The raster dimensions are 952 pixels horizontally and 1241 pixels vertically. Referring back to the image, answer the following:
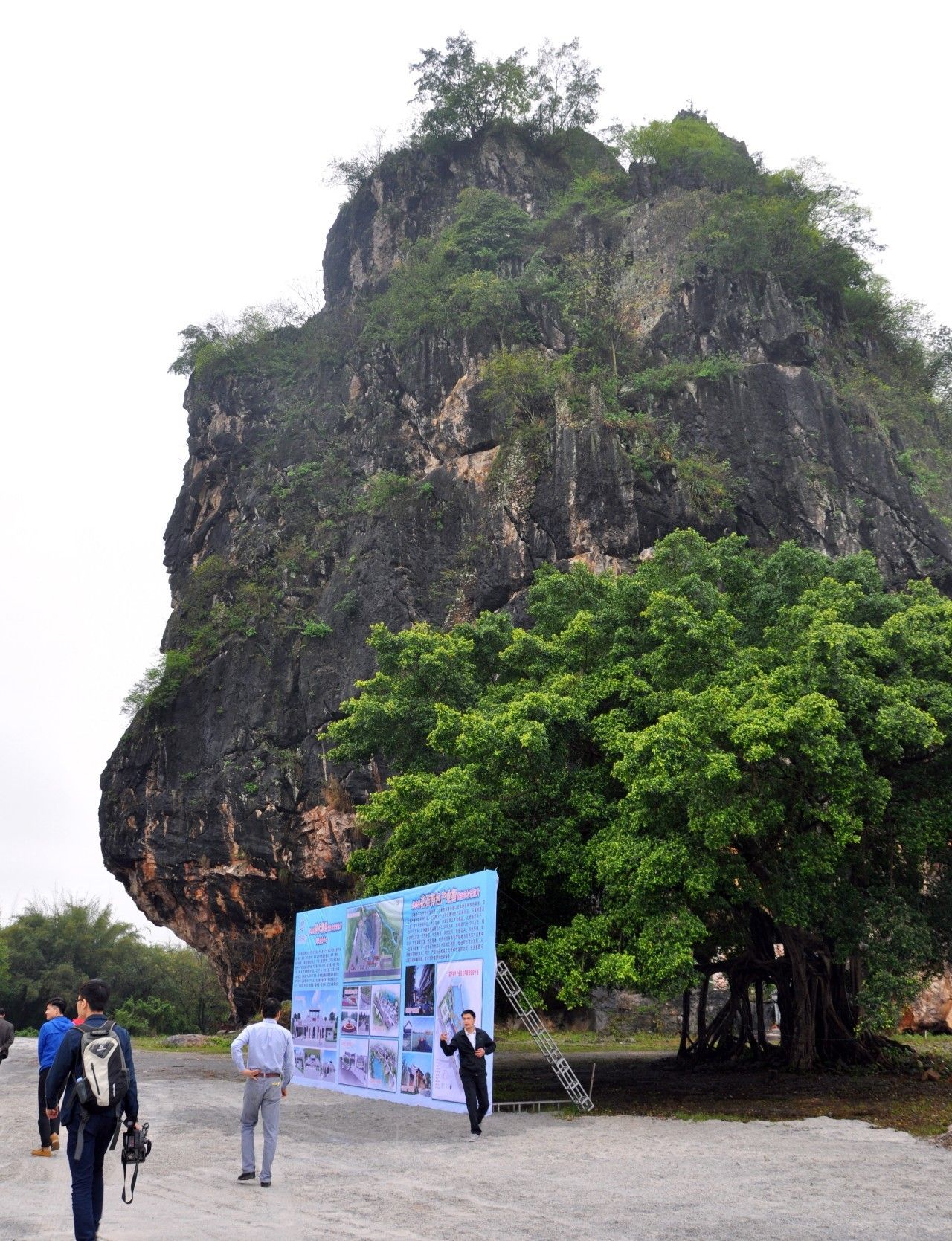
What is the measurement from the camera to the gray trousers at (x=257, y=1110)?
24.7ft

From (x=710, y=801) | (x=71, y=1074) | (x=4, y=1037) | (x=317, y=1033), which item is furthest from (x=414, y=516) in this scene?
(x=71, y=1074)

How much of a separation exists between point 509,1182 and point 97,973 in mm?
46090

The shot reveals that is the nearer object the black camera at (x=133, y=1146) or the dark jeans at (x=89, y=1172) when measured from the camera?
the dark jeans at (x=89, y=1172)

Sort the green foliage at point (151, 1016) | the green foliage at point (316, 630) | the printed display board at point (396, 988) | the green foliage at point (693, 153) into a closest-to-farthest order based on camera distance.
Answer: the printed display board at point (396, 988) → the green foliage at point (316, 630) → the green foliage at point (693, 153) → the green foliage at point (151, 1016)

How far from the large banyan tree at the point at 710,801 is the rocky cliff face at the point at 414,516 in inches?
480

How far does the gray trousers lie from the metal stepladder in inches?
207

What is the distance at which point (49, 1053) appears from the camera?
343 inches

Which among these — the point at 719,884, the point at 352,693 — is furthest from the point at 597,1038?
the point at 719,884

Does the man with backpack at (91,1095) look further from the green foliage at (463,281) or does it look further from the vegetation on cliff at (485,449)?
the green foliage at (463,281)

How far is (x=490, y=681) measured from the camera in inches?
831

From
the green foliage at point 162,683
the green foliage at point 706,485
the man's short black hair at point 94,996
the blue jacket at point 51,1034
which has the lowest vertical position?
the blue jacket at point 51,1034

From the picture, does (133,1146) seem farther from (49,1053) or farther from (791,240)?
(791,240)

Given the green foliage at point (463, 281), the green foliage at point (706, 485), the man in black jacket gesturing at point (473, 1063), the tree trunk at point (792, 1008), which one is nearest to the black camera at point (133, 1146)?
the man in black jacket gesturing at point (473, 1063)

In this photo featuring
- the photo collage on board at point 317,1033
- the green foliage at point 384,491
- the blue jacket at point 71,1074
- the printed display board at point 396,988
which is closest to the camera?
the blue jacket at point 71,1074
